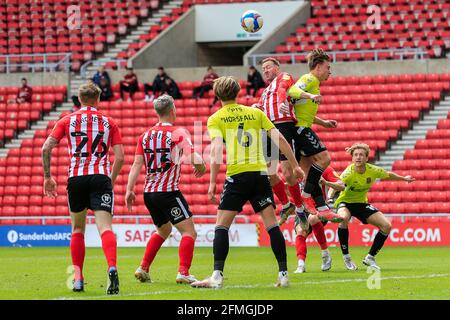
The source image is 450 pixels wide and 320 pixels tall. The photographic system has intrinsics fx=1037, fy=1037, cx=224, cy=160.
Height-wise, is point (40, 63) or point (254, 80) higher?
point (40, 63)

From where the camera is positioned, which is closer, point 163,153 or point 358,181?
point 163,153

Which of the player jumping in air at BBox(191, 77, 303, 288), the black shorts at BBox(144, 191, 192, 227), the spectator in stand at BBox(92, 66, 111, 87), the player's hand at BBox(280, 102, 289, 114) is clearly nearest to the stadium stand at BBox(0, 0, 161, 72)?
the spectator in stand at BBox(92, 66, 111, 87)

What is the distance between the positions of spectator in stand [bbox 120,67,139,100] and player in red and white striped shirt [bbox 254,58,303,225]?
1887cm

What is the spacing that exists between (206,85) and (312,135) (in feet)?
58.4

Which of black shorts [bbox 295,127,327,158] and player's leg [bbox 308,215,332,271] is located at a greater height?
black shorts [bbox 295,127,327,158]

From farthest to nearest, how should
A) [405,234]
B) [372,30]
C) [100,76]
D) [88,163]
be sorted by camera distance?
[372,30]
[100,76]
[405,234]
[88,163]

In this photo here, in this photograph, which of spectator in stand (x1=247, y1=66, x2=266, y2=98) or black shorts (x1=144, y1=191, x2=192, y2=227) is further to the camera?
spectator in stand (x1=247, y1=66, x2=266, y2=98)

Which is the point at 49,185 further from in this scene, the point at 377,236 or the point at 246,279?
the point at 377,236

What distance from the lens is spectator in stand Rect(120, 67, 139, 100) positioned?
107ft

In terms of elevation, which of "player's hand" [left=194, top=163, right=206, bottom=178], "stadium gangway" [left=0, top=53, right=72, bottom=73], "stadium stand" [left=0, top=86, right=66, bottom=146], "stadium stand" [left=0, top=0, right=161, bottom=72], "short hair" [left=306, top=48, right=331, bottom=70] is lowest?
"player's hand" [left=194, top=163, right=206, bottom=178]

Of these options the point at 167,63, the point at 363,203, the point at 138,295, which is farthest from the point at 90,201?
the point at 167,63

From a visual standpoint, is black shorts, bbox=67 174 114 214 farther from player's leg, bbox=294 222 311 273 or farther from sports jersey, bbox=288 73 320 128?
player's leg, bbox=294 222 311 273

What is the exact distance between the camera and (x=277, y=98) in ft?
44.4

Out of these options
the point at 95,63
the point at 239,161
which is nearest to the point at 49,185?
the point at 239,161
